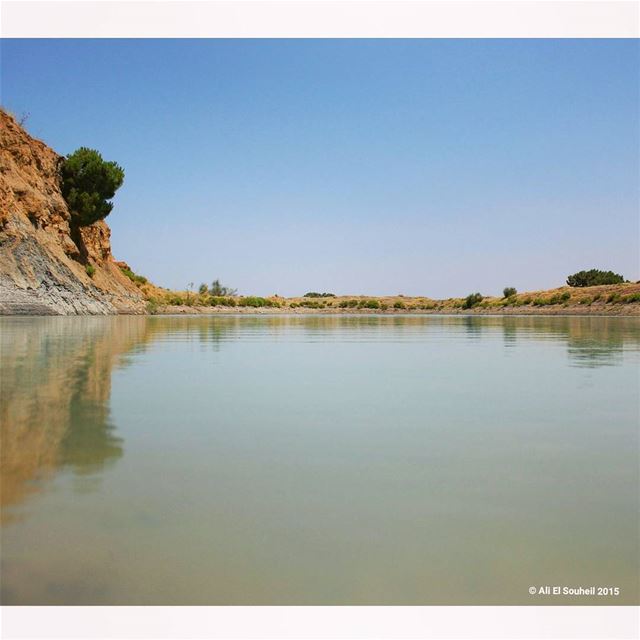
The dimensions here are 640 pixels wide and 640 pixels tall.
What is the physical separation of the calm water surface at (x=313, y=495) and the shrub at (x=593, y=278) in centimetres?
7024

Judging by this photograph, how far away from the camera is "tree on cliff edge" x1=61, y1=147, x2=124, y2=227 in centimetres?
4494

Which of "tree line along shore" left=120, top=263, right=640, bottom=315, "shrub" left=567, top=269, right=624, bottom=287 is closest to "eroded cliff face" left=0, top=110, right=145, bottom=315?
"tree line along shore" left=120, top=263, right=640, bottom=315

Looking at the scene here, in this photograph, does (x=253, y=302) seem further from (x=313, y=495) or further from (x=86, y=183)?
(x=313, y=495)

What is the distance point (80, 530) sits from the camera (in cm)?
295

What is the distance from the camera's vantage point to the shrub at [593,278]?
7101cm

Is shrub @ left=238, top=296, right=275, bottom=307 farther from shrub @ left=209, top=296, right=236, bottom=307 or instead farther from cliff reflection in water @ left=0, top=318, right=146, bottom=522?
cliff reflection in water @ left=0, top=318, right=146, bottom=522

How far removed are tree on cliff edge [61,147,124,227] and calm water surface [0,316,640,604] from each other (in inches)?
1605

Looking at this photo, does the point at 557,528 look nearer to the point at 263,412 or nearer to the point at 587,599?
the point at 587,599

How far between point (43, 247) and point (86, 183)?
1066 centimetres
